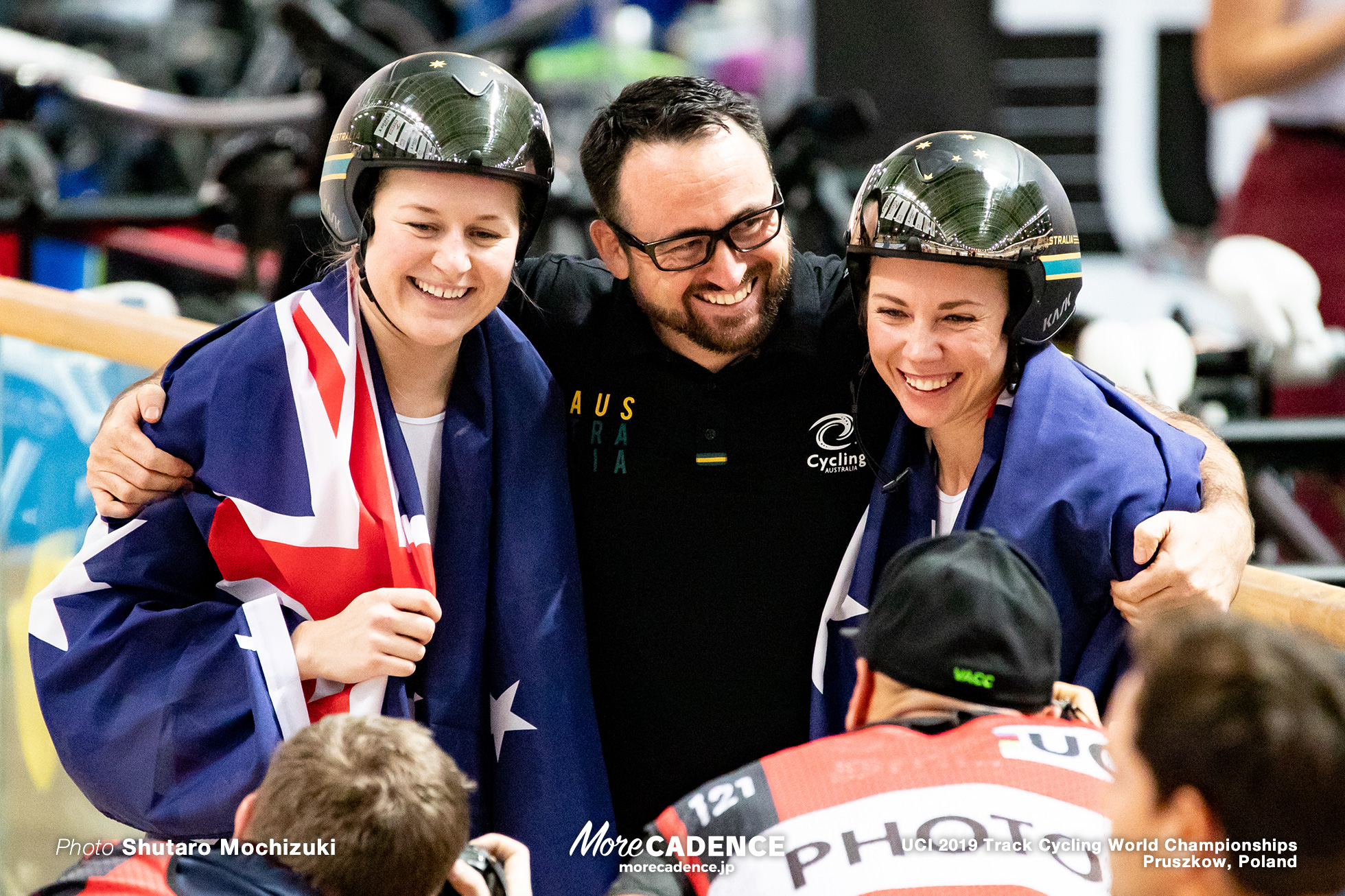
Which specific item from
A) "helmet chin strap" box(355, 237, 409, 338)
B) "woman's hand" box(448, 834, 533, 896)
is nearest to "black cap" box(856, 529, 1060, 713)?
"woman's hand" box(448, 834, 533, 896)

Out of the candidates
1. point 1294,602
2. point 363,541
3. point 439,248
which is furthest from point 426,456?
point 1294,602

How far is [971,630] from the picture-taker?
1.47 m

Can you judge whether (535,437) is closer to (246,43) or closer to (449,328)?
(449,328)

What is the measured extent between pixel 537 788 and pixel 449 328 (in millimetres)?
746

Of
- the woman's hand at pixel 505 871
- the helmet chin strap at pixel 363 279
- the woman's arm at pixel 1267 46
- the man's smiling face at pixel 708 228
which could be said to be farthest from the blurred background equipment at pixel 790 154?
the woman's hand at pixel 505 871

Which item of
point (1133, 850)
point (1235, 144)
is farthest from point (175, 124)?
point (1133, 850)

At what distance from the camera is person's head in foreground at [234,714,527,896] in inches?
56.6

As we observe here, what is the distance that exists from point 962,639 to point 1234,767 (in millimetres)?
331

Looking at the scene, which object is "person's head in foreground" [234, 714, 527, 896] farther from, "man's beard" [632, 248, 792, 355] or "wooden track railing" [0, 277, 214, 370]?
"wooden track railing" [0, 277, 214, 370]

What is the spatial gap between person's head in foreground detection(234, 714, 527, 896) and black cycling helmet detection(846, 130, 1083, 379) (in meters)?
1.03

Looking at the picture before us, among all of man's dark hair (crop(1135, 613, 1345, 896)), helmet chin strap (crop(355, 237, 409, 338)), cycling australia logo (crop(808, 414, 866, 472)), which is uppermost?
helmet chin strap (crop(355, 237, 409, 338))

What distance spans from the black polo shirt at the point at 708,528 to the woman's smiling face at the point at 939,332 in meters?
0.27

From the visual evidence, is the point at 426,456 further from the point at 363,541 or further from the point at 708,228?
the point at 708,228

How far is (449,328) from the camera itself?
2.12 meters
